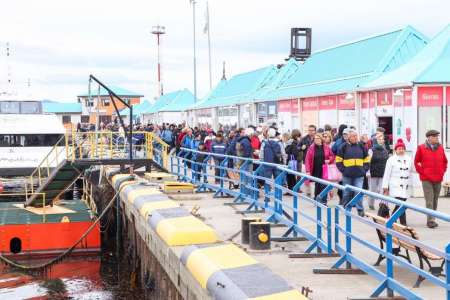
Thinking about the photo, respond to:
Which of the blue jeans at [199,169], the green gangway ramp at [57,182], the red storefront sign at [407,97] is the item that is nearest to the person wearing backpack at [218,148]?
the blue jeans at [199,169]

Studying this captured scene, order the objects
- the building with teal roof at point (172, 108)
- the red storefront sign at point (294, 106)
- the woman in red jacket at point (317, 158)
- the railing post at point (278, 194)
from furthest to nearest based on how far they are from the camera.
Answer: the building with teal roof at point (172, 108) → the red storefront sign at point (294, 106) → the woman in red jacket at point (317, 158) → the railing post at point (278, 194)

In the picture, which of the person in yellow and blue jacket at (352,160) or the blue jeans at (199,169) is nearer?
the person in yellow and blue jacket at (352,160)

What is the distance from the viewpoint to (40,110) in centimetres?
2830

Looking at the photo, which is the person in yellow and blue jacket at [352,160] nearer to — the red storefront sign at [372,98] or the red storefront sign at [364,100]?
the red storefront sign at [372,98]

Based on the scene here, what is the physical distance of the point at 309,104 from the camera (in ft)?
74.0

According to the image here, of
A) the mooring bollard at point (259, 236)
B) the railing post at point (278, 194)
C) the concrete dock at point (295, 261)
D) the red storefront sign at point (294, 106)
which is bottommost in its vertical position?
the concrete dock at point (295, 261)

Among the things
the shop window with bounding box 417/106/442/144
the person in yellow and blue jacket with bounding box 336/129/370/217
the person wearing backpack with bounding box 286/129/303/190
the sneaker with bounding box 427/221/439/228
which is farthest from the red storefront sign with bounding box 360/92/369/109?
the sneaker with bounding box 427/221/439/228

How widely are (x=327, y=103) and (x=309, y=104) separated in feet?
4.97

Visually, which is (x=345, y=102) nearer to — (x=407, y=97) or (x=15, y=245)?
(x=407, y=97)

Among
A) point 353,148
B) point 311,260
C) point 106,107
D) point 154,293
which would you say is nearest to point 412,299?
point 311,260

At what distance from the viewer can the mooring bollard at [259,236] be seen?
31.9 ft

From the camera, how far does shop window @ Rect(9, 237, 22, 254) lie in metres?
17.5

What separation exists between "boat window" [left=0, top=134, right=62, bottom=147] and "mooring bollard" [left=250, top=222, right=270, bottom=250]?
1643 cm

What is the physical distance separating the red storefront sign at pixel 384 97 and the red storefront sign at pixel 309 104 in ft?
13.5
